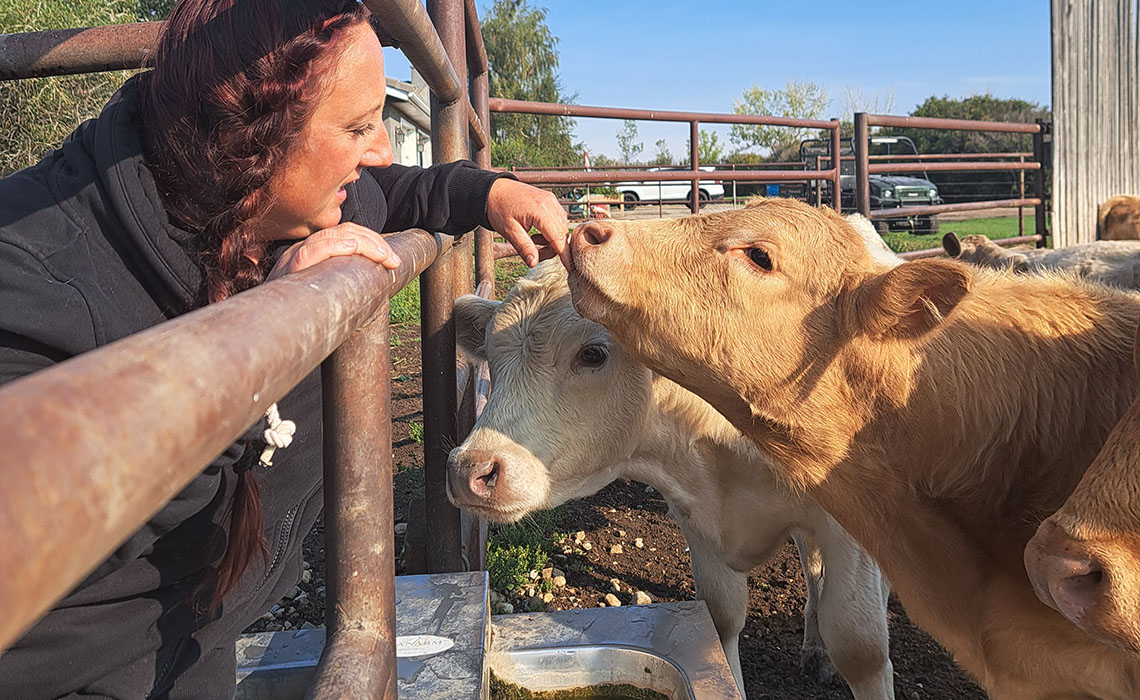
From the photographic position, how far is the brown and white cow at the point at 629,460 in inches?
116

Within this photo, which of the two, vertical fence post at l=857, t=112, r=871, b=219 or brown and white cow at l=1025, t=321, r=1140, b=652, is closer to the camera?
brown and white cow at l=1025, t=321, r=1140, b=652

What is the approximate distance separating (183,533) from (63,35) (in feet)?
4.58

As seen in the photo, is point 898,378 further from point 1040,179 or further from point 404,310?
point 1040,179

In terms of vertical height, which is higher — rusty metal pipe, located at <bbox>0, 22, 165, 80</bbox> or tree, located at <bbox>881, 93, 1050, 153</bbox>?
tree, located at <bbox>881, 93, 1050, 153</bbox>

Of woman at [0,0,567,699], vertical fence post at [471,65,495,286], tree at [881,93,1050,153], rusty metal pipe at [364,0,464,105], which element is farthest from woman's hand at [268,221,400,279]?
tree at [881,93,1050,153]

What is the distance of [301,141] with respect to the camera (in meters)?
1.52

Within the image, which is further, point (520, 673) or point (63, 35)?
point (520, 673)

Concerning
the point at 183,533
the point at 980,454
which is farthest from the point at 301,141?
the point at 980,454

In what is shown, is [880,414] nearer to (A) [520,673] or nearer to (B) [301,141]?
(A) [520,673]

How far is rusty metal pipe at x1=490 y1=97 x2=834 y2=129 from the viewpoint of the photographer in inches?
235

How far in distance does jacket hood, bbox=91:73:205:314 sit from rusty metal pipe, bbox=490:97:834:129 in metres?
4.18

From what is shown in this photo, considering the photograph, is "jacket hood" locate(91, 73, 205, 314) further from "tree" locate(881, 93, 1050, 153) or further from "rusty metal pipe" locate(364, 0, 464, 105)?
"tree" locate(881, 93, 1050, 153)

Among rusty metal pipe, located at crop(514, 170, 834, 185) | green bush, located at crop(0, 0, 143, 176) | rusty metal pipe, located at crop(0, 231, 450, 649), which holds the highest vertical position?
green bush, located at crop(0, 0, 143, 176)

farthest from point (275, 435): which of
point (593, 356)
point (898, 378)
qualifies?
point (593, 356)
